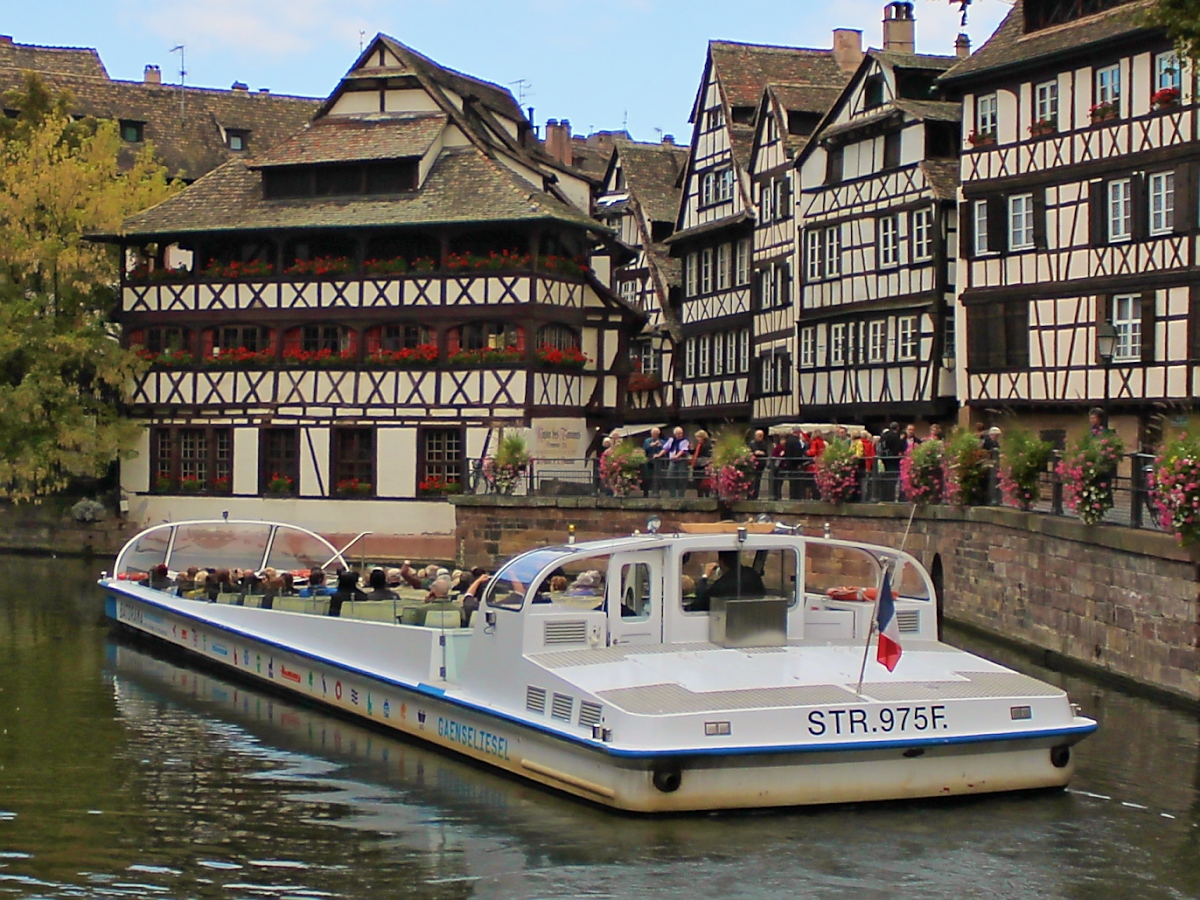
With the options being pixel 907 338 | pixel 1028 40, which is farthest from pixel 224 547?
pixel 1028 40

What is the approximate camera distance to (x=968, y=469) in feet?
92.8

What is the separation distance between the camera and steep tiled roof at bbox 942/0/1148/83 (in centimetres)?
3388

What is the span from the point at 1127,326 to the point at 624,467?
964 cm

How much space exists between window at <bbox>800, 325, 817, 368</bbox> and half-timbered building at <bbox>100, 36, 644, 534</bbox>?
4309 millimetres

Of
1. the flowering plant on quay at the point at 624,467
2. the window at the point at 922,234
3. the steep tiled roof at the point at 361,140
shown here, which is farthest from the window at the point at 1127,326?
the steep tiled roof at the point at 361,140

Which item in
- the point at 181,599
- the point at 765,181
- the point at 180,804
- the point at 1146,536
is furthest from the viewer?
the point at 765,181

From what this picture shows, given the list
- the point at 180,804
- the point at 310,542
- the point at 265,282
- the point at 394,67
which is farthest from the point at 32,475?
the point at 180,804

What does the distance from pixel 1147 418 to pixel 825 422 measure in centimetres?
1170

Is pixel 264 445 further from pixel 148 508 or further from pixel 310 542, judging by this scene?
pixel 310 542

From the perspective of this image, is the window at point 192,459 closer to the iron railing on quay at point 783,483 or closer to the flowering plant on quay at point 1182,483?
the iron railing on quay at point 783,483

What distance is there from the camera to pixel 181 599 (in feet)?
86.5

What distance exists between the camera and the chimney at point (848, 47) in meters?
51.6

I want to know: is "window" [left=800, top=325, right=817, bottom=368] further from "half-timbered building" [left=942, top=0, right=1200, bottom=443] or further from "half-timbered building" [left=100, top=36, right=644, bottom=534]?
"half-timbered building" [left=942, top=0, right=1200, bottom=443]

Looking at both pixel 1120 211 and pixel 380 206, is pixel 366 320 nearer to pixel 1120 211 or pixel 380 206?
pixel 380 206
